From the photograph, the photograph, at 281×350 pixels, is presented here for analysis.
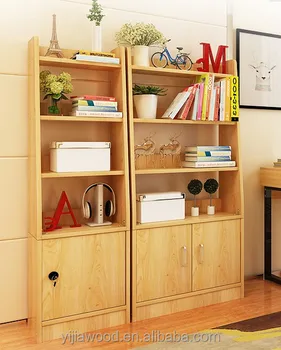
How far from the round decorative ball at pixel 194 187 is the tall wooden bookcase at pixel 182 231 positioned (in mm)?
110

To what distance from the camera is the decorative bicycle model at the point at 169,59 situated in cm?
314

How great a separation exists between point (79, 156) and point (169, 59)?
98 centimetres

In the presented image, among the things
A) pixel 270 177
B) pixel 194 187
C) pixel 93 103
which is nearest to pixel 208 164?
pixel 194 187

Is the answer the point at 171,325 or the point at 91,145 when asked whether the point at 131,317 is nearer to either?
the point at 171,325

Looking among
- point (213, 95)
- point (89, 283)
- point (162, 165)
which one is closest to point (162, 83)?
point (213, 95)

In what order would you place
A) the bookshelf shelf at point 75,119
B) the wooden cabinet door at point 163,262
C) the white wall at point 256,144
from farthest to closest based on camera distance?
the white wall at point 256,144, the wooden cabinet door at point 163,262, the bookshelf shelf at point 75,119

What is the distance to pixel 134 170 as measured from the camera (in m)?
2.89

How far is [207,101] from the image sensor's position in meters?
3.13

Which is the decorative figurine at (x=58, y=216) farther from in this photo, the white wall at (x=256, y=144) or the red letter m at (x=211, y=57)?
the white wall at (x=256, y=144)

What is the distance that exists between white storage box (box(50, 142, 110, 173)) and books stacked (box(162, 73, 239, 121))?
0.56m

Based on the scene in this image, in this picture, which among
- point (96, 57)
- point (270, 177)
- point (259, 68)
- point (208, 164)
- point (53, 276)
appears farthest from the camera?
point (259, 68)

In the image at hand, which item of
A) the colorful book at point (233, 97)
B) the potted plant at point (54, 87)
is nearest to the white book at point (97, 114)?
the potted plant at point (54, 87)

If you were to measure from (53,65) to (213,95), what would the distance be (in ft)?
3.68

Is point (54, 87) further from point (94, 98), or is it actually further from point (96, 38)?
point (96, 38)
